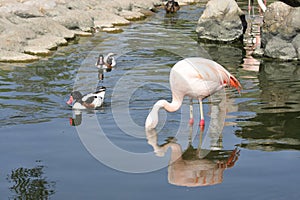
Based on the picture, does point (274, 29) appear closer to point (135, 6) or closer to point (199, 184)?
point (199, 184)

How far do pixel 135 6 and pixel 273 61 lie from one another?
1364cm

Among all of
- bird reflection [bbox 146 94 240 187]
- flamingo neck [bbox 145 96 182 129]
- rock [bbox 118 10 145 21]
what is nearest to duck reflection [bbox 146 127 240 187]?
bird reflection [bbox 146 94 240 187]

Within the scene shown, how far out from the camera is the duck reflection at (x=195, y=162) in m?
7.06

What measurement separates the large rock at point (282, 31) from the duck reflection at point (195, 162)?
24.8 ft

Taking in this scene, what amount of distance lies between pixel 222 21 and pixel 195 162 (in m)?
11.6

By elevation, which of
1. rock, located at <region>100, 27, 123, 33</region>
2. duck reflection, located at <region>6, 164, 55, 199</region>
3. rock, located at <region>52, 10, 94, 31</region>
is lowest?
duck reflection, located at <region>6, 164, 55, 199</region>

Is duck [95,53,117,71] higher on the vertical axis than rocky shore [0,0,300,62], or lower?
lower

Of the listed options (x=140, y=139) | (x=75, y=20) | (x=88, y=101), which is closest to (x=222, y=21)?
(x=75, y=20)

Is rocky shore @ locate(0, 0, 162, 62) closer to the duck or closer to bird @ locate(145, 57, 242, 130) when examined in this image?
the duck

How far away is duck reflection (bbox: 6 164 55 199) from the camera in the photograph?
22.0 ft

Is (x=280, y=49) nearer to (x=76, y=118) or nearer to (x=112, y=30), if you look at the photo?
(x=76, y=118)

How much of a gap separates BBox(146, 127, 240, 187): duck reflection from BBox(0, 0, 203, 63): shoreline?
7938 mm

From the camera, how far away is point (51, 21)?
19312 mm

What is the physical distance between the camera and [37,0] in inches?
884
